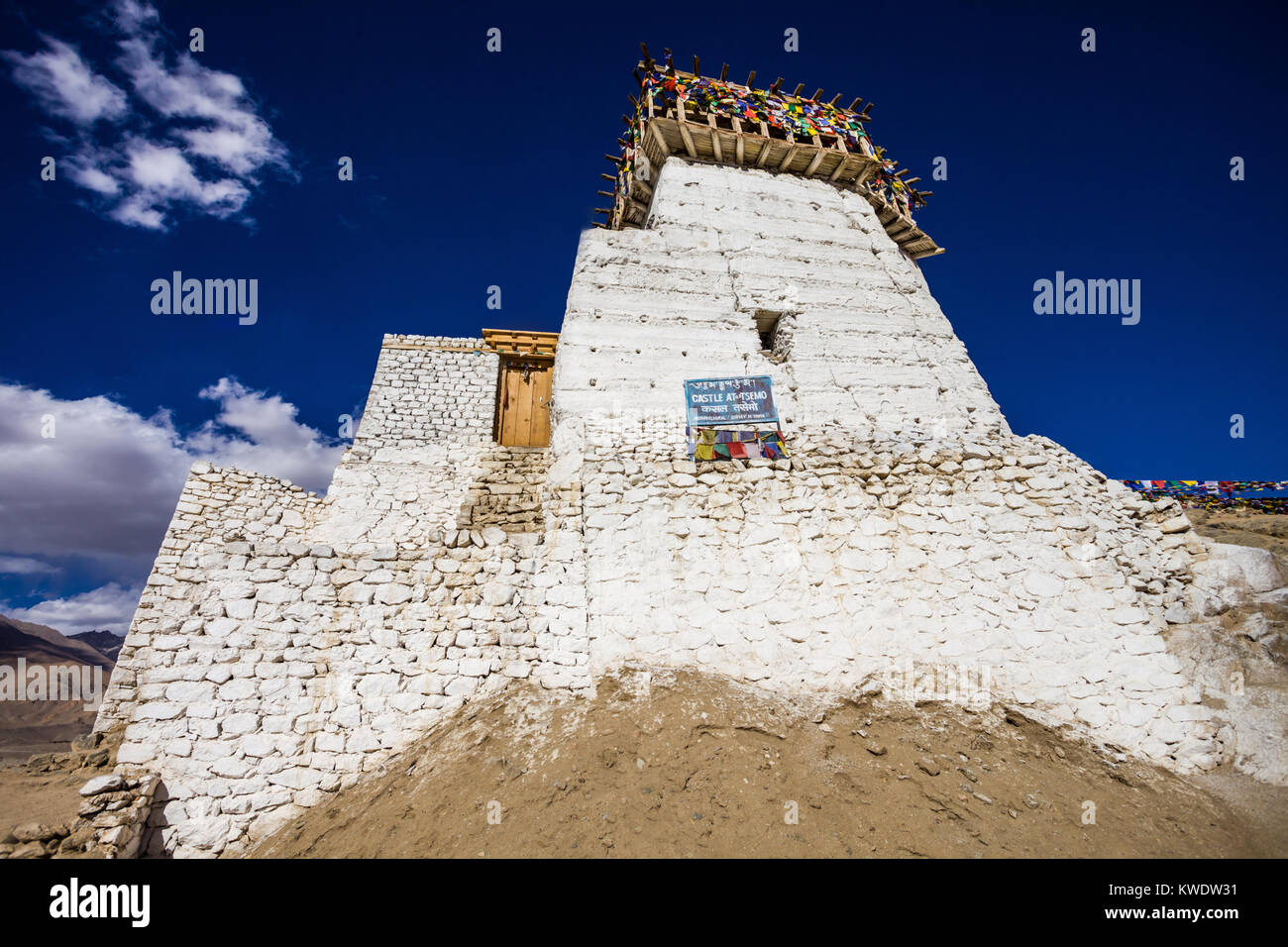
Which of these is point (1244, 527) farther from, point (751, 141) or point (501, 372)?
point (501, 372)

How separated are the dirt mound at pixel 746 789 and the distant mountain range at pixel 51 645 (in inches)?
1423

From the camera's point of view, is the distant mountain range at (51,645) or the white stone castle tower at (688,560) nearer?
the white stone castle tower at (688,560)

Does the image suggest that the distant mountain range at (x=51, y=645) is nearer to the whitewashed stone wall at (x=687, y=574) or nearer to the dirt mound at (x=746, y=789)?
the whitewashed stone wall at (x=687, y=574)

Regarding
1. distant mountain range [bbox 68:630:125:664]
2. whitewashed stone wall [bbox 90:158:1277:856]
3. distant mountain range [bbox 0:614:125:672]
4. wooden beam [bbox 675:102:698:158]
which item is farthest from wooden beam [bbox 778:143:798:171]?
distant mountain range [bbox 68:630:125:664]

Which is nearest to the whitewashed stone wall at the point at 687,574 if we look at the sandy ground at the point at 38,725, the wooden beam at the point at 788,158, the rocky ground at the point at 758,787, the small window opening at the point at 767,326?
the small window opening at the point at 767,326

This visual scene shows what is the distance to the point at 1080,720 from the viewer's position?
567 centimetres

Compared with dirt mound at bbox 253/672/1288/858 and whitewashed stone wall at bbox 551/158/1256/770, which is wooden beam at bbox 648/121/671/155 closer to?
whitewashed stone wall at bbox 551/158/1256/770

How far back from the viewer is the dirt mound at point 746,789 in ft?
14.0

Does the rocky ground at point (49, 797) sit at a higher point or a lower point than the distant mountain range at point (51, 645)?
higher

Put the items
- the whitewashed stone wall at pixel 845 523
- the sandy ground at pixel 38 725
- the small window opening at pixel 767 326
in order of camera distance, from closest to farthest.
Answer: the whitewashed stone wall at pixel 845 523
the small window opening at pixel 767 326
the sandy ground at pixel 38 725

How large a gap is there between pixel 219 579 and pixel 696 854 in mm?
5811
